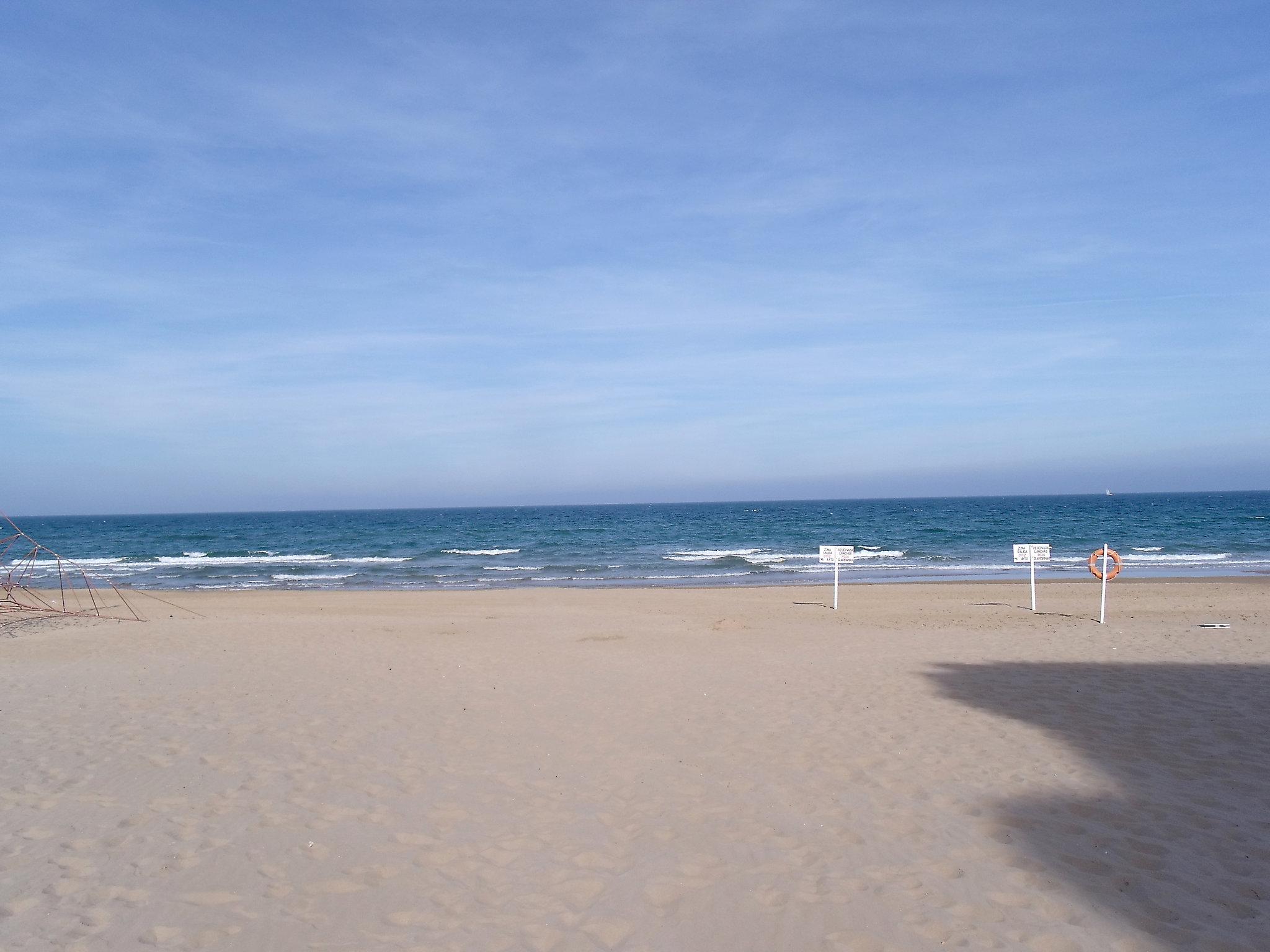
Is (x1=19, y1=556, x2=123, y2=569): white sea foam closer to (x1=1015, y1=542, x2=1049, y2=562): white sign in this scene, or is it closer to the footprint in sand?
(x1=1015, y1=542, x2=1049, y2=562): white sign

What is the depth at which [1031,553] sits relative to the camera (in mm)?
14648

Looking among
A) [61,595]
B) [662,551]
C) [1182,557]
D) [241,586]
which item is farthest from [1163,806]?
[662,551]

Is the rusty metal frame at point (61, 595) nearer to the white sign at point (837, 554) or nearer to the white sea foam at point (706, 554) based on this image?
the white sign at point (837, 554)

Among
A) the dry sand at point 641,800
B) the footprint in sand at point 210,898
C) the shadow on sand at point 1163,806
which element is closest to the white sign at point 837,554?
the dry sand at point 641,800

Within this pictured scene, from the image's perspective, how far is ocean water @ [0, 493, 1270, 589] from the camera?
27.4 m

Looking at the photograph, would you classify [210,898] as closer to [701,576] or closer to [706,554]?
[701,576]

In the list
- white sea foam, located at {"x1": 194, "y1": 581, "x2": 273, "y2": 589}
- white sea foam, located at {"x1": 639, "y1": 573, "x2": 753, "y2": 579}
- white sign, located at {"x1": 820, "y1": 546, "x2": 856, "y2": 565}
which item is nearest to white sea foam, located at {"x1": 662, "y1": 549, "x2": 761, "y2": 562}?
white sea foam, located at {"x1": 639, "y1": 573, "x2": 753, "y2": 579}

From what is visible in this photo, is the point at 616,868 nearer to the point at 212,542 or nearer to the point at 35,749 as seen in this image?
the point at 35,749

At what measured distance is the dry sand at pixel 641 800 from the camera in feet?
12.5

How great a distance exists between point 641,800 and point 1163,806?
10.4ft

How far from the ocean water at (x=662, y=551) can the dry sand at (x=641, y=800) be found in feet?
52.4

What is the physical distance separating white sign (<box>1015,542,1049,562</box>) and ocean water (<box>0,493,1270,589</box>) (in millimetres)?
10299

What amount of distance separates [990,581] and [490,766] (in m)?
21.2

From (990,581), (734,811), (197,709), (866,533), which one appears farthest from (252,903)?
(866,533)
